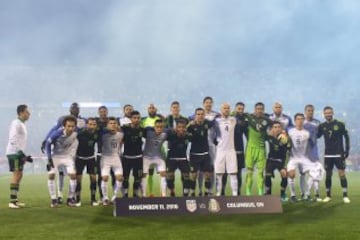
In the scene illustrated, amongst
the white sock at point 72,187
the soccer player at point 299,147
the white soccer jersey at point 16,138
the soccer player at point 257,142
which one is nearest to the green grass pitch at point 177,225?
the white sock at point 72,187

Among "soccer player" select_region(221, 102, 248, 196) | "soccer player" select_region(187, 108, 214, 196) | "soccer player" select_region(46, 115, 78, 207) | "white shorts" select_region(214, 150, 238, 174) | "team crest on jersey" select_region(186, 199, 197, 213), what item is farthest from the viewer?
"soccer player" select_region(221, 102, 248, 196)

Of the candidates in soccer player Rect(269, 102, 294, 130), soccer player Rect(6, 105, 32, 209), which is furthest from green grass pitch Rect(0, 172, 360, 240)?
soccer player Rect(269, 102, 294, 130)

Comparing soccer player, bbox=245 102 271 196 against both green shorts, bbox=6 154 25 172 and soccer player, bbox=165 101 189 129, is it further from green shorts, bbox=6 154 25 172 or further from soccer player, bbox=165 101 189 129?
green shorts, bbox=6 154 25 172

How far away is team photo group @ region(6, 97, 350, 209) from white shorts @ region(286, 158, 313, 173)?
0.02m

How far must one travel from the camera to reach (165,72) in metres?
71.4

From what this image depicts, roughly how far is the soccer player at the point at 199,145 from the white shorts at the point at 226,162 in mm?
278

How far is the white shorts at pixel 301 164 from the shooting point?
10814mm

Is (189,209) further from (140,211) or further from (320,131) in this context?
(320,131)

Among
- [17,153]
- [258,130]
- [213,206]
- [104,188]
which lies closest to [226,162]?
[258,130]

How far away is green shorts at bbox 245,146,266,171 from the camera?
34.8 feet

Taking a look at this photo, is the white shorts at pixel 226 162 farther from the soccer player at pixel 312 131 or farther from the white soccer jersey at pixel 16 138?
the white soccer jersey at pixel 16 138

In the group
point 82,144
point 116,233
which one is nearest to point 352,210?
point 116,233

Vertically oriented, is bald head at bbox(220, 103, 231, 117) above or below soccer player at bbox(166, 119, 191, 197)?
above

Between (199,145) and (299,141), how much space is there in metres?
2.46
